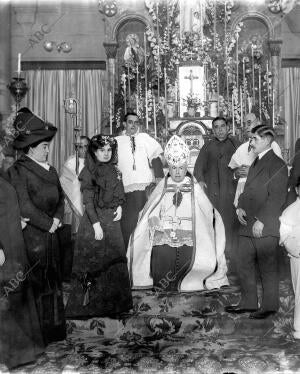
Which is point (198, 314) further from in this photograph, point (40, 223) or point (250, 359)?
point (40, 223)

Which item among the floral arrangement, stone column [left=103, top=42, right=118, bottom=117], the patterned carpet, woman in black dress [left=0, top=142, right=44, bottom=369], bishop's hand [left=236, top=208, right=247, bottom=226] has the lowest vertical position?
the patterned carpet

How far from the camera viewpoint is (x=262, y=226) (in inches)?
Result: 183

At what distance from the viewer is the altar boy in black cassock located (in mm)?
6762

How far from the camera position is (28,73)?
11.1 m

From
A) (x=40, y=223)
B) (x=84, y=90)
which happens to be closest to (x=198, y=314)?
(x=40, y=223)

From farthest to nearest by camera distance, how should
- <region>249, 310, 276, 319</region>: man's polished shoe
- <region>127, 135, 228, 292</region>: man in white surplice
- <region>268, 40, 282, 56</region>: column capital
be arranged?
<region>268, 40, 282, 56</region>: column capital
<region>127, 135, 228, 292</region>: man in white surplice
<region>249, 310, 276, 319</region>: man's polished shoe

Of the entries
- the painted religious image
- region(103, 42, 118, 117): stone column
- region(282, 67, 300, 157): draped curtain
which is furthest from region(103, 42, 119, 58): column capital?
region(282, 67, 300, 157): draped curtain

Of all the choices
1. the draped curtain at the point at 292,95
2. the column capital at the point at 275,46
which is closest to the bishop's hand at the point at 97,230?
the column capital at the point at 275,46

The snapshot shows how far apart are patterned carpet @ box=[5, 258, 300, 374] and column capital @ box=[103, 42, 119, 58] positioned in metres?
6.45

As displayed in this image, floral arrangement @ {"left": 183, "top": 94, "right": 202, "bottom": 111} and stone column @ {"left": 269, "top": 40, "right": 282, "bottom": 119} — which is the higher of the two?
stone column @ {"left": 269, "top": 40, "right": 282, "bottom": 119}

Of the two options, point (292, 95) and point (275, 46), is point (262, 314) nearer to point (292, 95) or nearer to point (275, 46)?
point (275, 46)

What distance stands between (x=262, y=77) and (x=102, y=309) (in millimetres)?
6691

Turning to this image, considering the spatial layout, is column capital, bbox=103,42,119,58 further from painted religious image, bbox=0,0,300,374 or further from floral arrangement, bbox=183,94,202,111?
painted religious image, bbox=0,0,300,374

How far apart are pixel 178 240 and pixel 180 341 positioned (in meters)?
1.18
